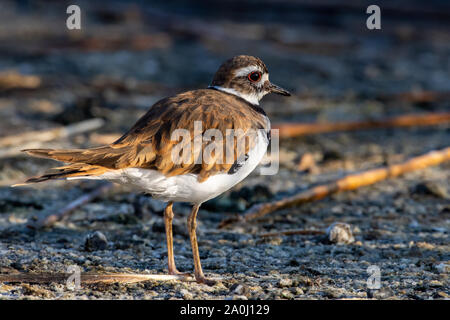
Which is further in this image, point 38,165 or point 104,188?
point 38,165

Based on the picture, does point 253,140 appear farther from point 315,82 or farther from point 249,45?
point 249,45

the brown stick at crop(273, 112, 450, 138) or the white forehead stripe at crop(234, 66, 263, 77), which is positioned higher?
the white forehead stripe at crop(234, 66, 263, 77)

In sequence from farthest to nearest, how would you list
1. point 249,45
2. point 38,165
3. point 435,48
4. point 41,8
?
point 41,8, point 435,48, point 249,45, point 38,165

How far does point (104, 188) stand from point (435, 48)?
32.7ft

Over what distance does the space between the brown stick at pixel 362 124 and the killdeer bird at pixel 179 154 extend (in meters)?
3.53

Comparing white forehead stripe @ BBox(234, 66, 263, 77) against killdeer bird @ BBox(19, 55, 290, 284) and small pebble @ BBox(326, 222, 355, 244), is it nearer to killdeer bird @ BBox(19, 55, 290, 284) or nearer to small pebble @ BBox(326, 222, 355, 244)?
killdeer bird @ BBox(19, 55, 290, 284)

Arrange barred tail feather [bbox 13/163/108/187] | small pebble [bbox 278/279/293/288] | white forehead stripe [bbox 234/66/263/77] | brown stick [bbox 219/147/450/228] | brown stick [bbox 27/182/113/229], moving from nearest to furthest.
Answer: barred tail feather [bbox 13/163/108/187] → small pebble [bbox 278/279/293/288] → white forehead stripe [bbox 234/66/263/77] → brown stick [bbox 27/182/113/229] → brown stick [bbox 219/147/450/228]

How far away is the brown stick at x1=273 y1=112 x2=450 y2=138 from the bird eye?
9.31 ft

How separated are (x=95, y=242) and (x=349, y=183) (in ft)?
9.38

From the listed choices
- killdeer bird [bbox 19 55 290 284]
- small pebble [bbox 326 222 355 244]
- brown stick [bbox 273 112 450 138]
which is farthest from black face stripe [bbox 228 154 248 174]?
brown stick [bbox 273 112 450 138]

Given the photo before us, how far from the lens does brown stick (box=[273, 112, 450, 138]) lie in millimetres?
8258

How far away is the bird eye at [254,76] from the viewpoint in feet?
17.0

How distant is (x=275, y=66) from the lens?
39.9ft
